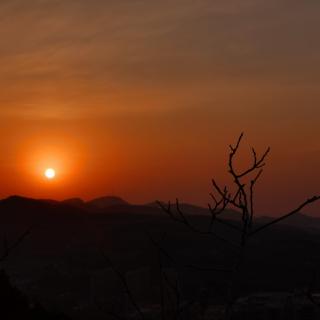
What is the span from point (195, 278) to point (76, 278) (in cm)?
1990

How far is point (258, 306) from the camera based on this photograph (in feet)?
296

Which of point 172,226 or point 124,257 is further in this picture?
point 172,226

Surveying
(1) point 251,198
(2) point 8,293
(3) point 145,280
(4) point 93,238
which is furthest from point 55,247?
(1) point 251,198

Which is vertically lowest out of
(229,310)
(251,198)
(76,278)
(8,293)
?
(76,278)

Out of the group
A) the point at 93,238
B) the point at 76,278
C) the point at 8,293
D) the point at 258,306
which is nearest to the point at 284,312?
the point at 258,306

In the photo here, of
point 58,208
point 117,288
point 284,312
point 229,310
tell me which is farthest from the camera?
point 58,208

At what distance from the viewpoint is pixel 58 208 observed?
182125mm

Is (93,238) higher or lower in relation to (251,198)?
lower

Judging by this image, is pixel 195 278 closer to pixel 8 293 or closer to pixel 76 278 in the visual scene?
pixel 76 278

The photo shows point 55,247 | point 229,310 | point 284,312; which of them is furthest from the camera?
point 55,247

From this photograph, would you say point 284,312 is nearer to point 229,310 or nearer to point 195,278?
point 195,278

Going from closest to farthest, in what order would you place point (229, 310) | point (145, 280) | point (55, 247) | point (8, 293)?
1. point (229, 310)
2. point (8, 293)
3. point (145, 280)
4. point (55, 247)

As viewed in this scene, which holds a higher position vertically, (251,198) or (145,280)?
(251,198)

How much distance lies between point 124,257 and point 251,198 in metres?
131
